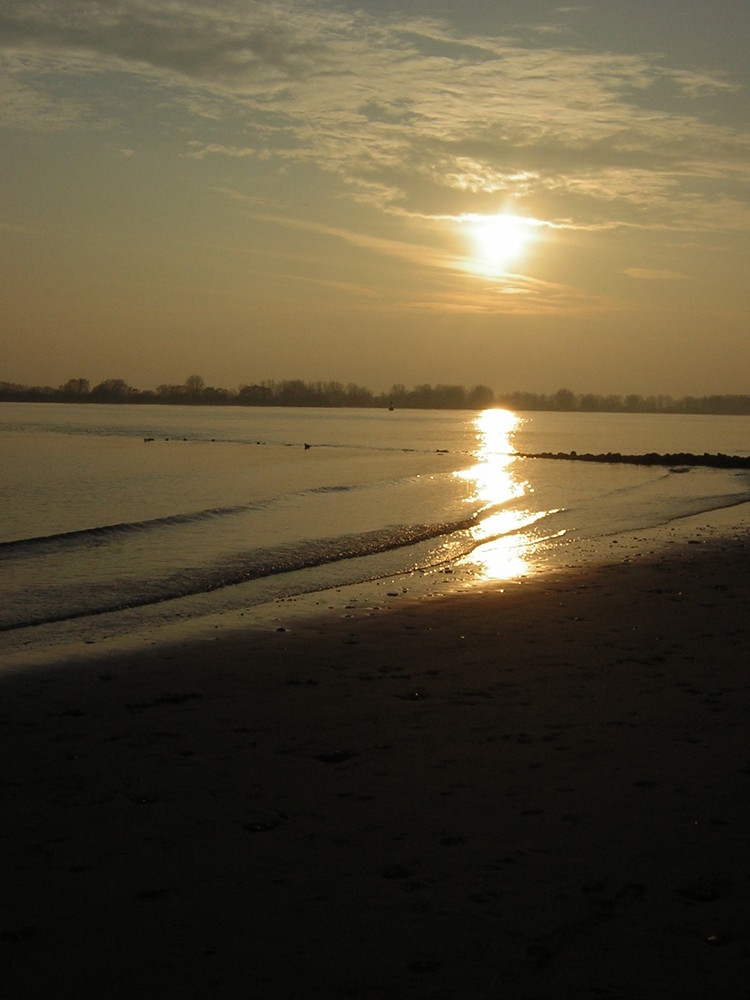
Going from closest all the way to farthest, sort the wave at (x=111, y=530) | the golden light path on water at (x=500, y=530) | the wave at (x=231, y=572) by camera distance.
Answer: the wave at (x=231, y=572), the golden light path on water at (x=500, y=530), the wave at (x=111, y=530)

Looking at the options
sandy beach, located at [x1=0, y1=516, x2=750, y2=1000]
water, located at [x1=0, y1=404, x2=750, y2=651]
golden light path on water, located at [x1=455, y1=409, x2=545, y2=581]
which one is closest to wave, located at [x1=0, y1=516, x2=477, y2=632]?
water, located at [x1=0, y1=404, x2=750, y2=651]

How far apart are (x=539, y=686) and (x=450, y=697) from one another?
115 cm

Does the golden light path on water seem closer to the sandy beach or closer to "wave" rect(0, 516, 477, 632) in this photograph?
"wave" rect(0, 516, 477, 632)

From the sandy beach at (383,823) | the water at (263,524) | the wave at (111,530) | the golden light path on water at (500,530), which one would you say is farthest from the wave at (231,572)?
the wave at (111,530)

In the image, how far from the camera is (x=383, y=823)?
279 inches

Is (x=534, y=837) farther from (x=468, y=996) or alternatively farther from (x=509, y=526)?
(x=509, y=526)

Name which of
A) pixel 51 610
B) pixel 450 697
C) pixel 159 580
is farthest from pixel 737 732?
pixel 159 580

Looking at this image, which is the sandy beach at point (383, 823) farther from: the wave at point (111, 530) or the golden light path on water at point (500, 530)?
the wave at point (111, 530)

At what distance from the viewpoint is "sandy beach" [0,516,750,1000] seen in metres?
5.22

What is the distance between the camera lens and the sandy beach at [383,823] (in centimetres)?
522

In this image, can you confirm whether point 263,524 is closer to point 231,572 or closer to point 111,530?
point 111,530

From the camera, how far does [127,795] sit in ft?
25.5

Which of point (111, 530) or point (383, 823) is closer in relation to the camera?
point (383, 823)

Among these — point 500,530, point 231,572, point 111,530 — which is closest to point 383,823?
point 231,572
